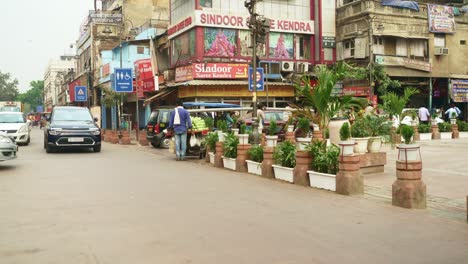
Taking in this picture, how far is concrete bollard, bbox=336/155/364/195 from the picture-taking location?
8172 millimetres

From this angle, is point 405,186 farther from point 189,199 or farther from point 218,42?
point 218,42

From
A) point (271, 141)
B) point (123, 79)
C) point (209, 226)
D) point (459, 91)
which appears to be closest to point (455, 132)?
point (459, 91)

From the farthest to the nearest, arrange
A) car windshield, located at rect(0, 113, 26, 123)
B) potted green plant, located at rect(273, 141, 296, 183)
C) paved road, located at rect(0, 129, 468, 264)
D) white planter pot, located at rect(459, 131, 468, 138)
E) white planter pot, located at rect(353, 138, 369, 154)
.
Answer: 1. white planter pot, located at rect(459, 131, 468, 138)
2. car windshield, located at rect(0, 113, 26, 123)
3. white planter pot, located at rect(353, 138, 369, 154)
4. potted green plant, located at rect(273, 141, 296, 183)
5. paved road, located at rect(0, 129, 468, 264)

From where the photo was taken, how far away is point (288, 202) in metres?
7.62

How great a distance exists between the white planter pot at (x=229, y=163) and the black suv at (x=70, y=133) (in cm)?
680

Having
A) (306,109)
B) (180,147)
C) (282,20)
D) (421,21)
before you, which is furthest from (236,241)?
(421,21)

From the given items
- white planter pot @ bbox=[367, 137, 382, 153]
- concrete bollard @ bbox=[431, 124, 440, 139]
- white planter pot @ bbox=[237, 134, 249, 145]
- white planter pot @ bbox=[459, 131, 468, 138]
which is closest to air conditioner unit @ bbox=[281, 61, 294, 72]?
white planter pot @ bbox=[459, 131, 468, 138]

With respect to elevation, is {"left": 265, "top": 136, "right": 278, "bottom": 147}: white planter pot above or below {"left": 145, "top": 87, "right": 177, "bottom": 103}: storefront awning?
below

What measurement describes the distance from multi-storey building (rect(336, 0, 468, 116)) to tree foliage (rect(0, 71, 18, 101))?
9434 centimetres

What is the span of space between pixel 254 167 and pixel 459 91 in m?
28.0

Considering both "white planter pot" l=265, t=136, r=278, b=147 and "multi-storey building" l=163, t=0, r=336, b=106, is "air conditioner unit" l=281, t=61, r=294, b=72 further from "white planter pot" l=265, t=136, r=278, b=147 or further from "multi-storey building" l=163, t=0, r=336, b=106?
"white planter pot" l=265, t=136, r=278, b=147

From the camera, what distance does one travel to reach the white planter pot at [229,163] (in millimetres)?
12523

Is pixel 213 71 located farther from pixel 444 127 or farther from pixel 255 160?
pixel 255 160

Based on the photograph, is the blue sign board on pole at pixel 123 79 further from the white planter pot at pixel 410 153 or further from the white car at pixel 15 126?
the white planter pot at pixel 410 153
